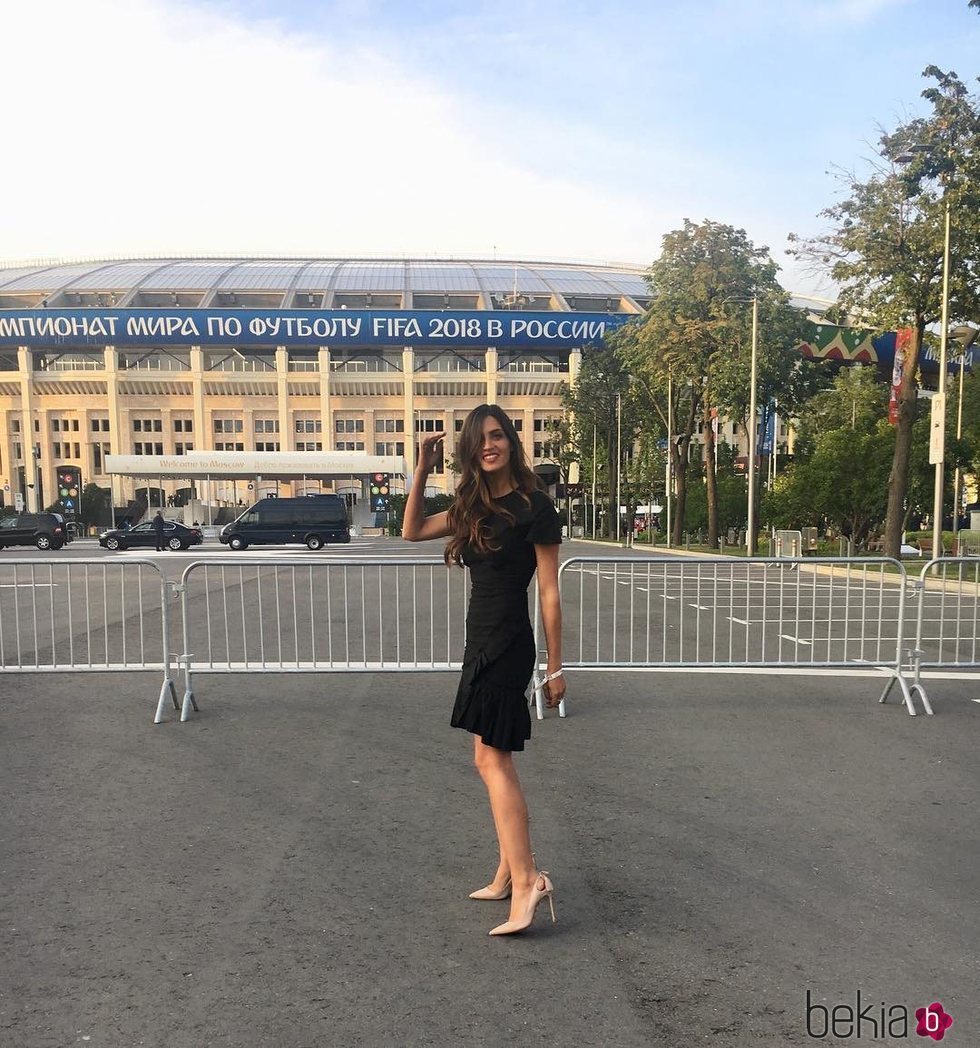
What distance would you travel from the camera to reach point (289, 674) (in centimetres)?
851

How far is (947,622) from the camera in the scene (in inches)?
413

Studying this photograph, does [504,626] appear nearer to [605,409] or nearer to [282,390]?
[605,409]

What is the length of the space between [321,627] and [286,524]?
3042 centimetres

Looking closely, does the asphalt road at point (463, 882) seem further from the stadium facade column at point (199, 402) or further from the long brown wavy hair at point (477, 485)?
the stadium facade column at point (199, 402)

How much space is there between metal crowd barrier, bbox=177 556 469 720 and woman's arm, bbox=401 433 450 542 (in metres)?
1.86

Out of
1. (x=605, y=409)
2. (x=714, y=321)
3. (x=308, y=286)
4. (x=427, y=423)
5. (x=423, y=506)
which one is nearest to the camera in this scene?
(x=423, y=506)

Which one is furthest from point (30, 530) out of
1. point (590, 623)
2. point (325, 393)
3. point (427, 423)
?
point (427, 423)

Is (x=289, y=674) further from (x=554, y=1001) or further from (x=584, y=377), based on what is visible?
(x=584, y=377)

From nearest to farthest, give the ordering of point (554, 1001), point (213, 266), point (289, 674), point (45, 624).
→ 1. point (554, 1001)
2. point (289, 674)
3. point (45, 624)
4. point (213, 266)

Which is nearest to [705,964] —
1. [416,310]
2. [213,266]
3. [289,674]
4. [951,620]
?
[289,674]

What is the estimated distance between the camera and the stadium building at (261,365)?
3231 inches

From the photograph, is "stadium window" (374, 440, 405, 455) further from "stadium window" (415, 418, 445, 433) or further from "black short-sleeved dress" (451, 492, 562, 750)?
"black short-sleeved dress" (451, 492, 562, 750)

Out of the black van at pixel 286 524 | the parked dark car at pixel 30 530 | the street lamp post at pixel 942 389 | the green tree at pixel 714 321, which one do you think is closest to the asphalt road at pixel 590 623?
the street lamp post at pixel 942 389

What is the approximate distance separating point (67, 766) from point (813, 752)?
4892mm
